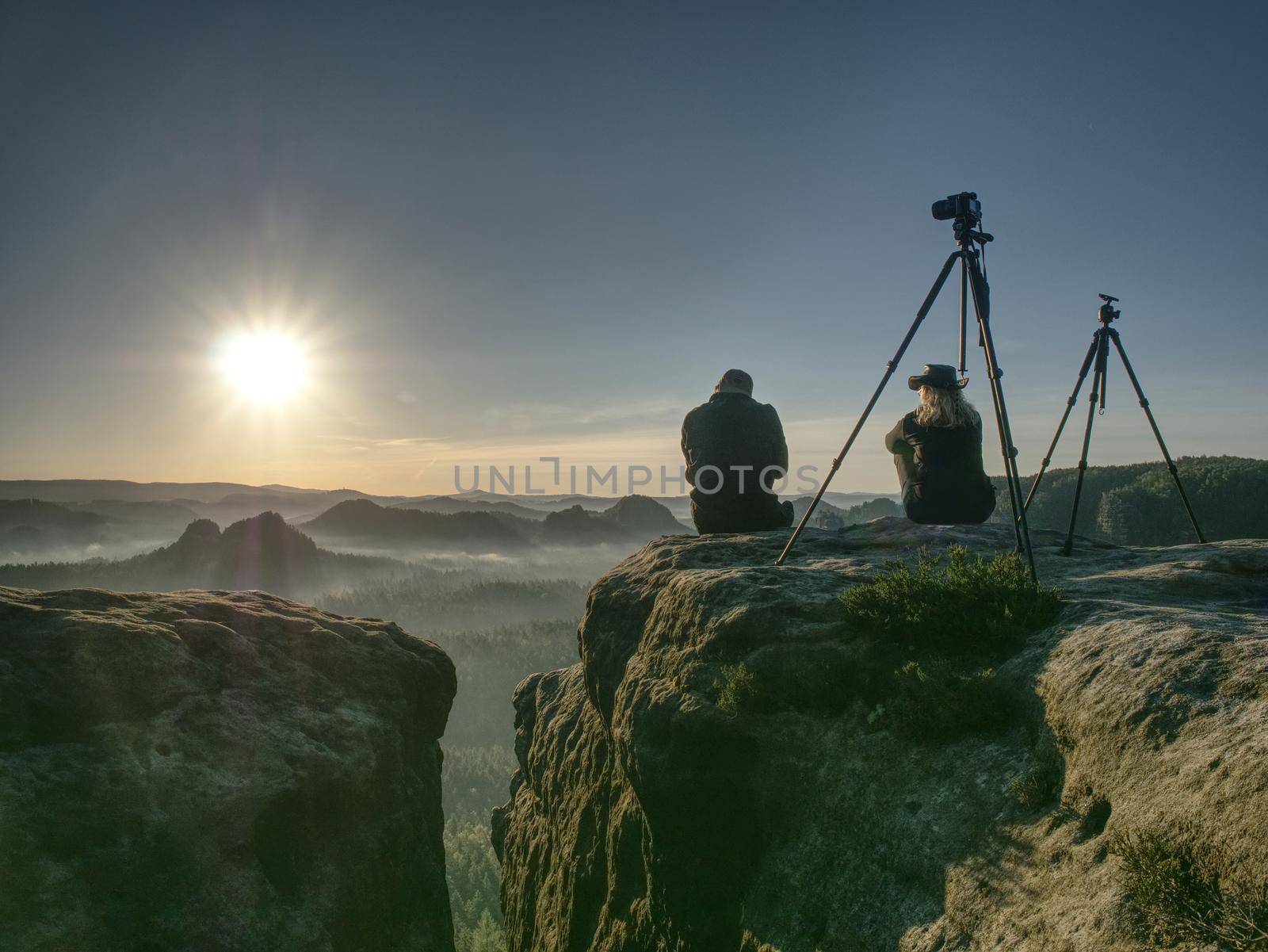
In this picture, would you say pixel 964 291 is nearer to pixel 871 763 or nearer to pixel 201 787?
pixel 871 763

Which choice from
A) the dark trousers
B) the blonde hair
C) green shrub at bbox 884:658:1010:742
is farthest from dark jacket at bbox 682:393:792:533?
green shrub at bbox 884:658:1010:742

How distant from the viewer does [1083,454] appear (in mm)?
9703

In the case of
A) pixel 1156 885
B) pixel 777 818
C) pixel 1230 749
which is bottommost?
pixel 777 818

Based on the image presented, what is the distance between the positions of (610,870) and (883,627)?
580cm

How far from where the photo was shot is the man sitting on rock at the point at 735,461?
14211 millimetres

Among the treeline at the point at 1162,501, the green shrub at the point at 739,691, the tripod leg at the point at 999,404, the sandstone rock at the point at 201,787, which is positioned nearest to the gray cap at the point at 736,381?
the tripod leg at the point at 999,404

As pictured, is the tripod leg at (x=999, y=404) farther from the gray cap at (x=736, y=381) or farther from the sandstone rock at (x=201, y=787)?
the sandstone rock at (x=201, y=787)

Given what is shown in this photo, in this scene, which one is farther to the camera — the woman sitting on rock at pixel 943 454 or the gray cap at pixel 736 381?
the gray cap at pixel 736 381

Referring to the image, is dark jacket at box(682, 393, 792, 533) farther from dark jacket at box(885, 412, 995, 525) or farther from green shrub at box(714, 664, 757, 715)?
green shrub at box(714, 664, 757, 715)

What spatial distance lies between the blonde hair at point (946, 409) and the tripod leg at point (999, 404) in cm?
155

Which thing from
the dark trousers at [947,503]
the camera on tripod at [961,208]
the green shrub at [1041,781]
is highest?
the camera on tripod at [961,208]

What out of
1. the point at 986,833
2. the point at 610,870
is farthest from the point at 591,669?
the point at 986,833

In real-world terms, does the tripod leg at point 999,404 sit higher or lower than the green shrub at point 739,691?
higher

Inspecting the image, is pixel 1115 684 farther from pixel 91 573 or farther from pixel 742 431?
pixel 91 573
